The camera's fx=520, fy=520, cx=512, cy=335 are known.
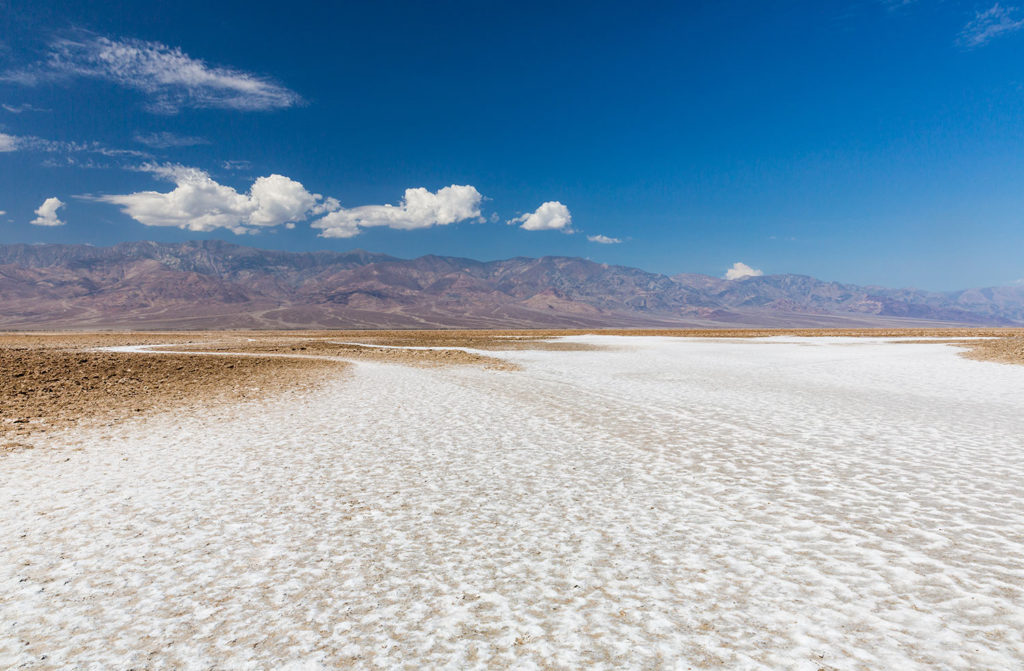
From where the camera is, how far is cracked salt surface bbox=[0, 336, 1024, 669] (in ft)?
16.0

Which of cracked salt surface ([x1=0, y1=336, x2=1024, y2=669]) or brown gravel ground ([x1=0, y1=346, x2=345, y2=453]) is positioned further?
brown gravel ground ([x1=0, y1=346, x2=345, y2=453])

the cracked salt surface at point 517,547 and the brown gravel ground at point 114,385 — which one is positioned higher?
the brown gravel ground at point 114,385

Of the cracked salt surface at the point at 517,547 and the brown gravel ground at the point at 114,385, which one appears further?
the brown gravel ground at the point at 114,385

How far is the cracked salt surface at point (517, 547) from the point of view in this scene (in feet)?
16.0

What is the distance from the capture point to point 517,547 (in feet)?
23.0

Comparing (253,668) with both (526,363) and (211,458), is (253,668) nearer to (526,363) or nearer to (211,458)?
(211,458)

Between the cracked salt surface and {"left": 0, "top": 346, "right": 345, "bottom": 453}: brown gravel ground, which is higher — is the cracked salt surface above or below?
below

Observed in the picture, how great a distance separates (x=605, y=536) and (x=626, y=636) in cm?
238

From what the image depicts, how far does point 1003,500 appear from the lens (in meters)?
8.47

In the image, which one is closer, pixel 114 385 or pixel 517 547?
pixel 517 547

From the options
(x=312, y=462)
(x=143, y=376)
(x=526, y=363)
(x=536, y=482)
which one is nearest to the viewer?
(x=536, y=482)

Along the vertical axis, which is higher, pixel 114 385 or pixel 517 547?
pixel 114 385

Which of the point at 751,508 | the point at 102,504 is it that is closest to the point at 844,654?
the point at 751,508

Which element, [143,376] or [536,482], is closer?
[536,482]
